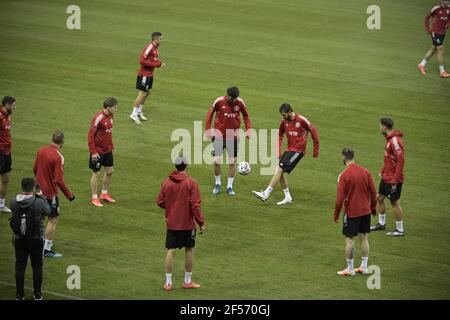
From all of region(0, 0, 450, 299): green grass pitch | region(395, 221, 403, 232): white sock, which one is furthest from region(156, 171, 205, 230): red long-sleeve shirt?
region(395, 221, 403, 232): white sock

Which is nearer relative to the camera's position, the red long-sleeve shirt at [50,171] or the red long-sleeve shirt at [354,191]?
the red long-sleeve shirt at [354,191]

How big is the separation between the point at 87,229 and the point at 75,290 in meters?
3.27

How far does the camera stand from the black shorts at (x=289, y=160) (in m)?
20.9

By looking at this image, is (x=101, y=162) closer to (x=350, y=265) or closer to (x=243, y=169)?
(x=243, y=169)

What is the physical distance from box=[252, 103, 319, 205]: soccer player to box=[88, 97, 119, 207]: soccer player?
136 inches

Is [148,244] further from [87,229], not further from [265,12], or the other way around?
[265,12]

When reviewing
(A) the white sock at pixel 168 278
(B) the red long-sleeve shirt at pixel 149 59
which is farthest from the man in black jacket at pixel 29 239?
(B) the red long-sleeve shirt at pixel 149 59

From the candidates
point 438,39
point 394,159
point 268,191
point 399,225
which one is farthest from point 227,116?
point 438,39

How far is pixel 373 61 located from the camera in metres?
34.8

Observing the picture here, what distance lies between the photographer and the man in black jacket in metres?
15.2

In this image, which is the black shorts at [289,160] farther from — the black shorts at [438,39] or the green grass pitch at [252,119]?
the black shorts at [438,39]

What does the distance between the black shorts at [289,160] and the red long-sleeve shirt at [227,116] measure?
1206mm
